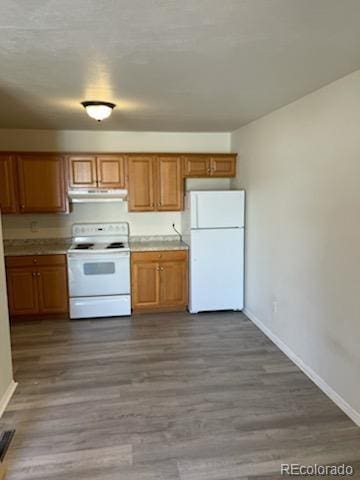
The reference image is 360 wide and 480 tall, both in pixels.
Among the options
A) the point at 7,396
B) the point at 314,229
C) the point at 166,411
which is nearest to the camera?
the point at 166,411

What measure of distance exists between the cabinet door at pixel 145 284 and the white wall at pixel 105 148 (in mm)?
716

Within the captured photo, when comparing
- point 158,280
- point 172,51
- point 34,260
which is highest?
point 172,51

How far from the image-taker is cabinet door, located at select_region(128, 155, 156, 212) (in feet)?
15.8

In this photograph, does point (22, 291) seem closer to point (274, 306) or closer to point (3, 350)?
point (3, 350)

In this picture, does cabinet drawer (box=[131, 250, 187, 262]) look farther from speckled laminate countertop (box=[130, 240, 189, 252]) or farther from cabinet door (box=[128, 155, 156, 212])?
cabinet door (box=[128, 155, 156, 212])

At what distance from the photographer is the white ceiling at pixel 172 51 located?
63.1 inches

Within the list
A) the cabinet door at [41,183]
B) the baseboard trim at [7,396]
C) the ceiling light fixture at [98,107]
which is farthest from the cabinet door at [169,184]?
the baseboard trim at [7,396]

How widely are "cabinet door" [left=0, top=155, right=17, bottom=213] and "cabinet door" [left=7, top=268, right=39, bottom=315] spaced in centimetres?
81

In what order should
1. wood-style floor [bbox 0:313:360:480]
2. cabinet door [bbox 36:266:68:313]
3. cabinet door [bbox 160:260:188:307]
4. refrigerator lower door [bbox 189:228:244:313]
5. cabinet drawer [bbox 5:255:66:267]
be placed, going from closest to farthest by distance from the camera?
wood-style floor [bbox 0:313:360:480] < cabinet drawer [bbox 5:255:66:267] < cabinet door [bbox 36:266:68:313] < refrigerator lower door [bbox 189:228:244:313] < cabinet door [bbox 160:260:188:307]

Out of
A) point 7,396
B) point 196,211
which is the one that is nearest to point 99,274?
point 196,211

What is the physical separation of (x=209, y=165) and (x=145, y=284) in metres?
1.84

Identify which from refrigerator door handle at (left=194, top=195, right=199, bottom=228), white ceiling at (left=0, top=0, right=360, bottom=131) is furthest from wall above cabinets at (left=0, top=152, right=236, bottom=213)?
white ceiling at (left=0, top=0, right=360, bottom=131)

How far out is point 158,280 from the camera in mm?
→ 4770

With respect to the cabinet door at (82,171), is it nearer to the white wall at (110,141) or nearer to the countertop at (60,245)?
the white wall at (110,141)
